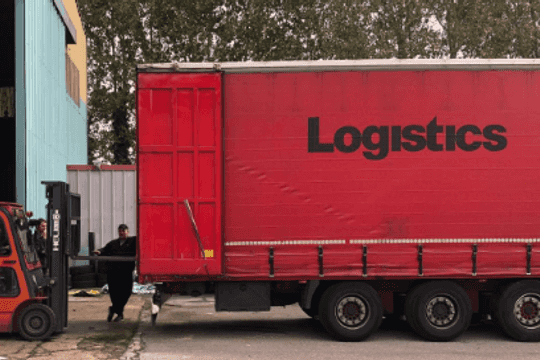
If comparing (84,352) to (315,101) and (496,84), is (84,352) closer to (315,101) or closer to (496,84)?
(315,101)

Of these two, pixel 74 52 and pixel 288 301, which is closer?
pixel 288 301

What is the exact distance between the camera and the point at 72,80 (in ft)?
78.5

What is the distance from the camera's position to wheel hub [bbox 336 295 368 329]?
9969 millimetres

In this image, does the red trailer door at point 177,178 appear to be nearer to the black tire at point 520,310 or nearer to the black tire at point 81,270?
the black tire at point 520,310

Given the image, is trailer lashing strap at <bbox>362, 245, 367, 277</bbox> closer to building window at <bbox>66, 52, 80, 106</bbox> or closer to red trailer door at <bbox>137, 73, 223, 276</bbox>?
red trailer door at <bbox>137, 73, 223, 276</bbox>

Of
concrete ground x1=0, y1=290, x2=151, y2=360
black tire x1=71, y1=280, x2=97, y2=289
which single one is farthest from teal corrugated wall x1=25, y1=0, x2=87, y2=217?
concrete ground x1=0, y1=290, x2=151, y2=360

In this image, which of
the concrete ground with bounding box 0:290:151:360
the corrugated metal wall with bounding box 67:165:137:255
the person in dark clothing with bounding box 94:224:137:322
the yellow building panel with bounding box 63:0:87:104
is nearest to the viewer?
the concrete ground with bounding box 0:290:151:360

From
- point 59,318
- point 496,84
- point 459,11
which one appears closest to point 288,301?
point 59,318

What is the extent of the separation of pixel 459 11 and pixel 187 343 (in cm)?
3153

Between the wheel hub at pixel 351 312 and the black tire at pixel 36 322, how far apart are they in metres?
3.95

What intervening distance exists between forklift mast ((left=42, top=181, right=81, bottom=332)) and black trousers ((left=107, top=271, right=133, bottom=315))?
1535mm

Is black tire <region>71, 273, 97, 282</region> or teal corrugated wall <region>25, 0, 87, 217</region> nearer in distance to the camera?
teal corrugated wall <region>25, 0, 87, 217</region>

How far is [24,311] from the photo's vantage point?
9781 mm

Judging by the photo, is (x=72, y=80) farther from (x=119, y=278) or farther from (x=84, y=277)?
(x=119, y=278)
